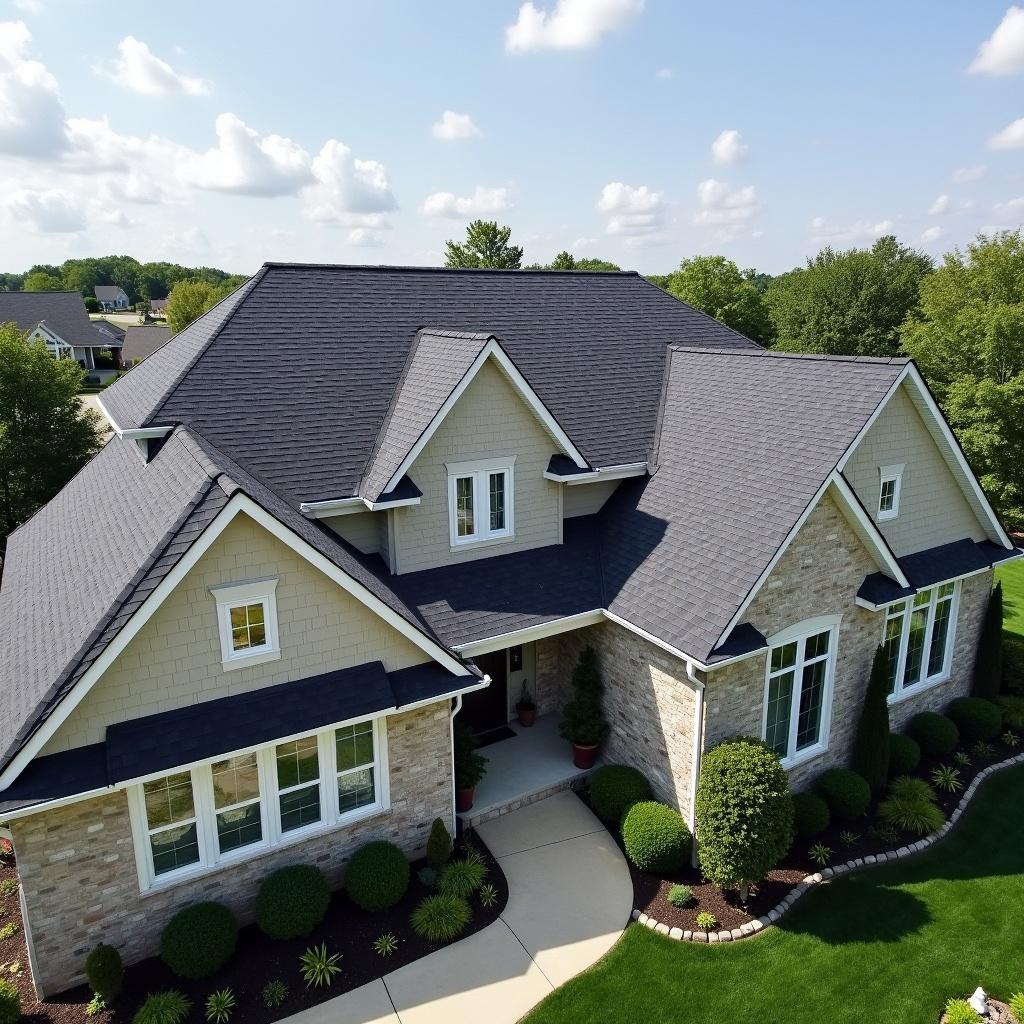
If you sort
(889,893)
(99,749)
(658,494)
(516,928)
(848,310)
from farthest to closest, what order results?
(848,310) → (658,494) → (889,893) → (516,928) → (99,749)

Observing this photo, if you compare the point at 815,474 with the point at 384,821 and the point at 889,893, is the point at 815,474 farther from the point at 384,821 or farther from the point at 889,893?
the point at 384,821

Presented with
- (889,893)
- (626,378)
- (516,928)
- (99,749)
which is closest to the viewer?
(99,749)

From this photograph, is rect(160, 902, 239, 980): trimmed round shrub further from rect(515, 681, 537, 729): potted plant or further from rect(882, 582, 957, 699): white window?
rect(882, 582, 957, 699): white window

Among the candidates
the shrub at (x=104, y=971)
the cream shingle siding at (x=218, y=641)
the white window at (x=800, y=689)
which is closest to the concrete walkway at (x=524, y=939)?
the shrub at (x=104, y=971)

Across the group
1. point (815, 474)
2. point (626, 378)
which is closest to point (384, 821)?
point (815, 474)

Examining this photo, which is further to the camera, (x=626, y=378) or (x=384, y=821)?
(x=626, y=378)

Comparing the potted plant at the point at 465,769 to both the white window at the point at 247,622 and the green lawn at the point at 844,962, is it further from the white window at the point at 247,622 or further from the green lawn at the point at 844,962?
the white window at the point at 247,622

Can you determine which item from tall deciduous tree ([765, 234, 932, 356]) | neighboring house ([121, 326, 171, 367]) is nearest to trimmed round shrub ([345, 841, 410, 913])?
tall deciduous tree ([765, 234, 932, 356])

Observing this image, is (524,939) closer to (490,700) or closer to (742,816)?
(742,816)
